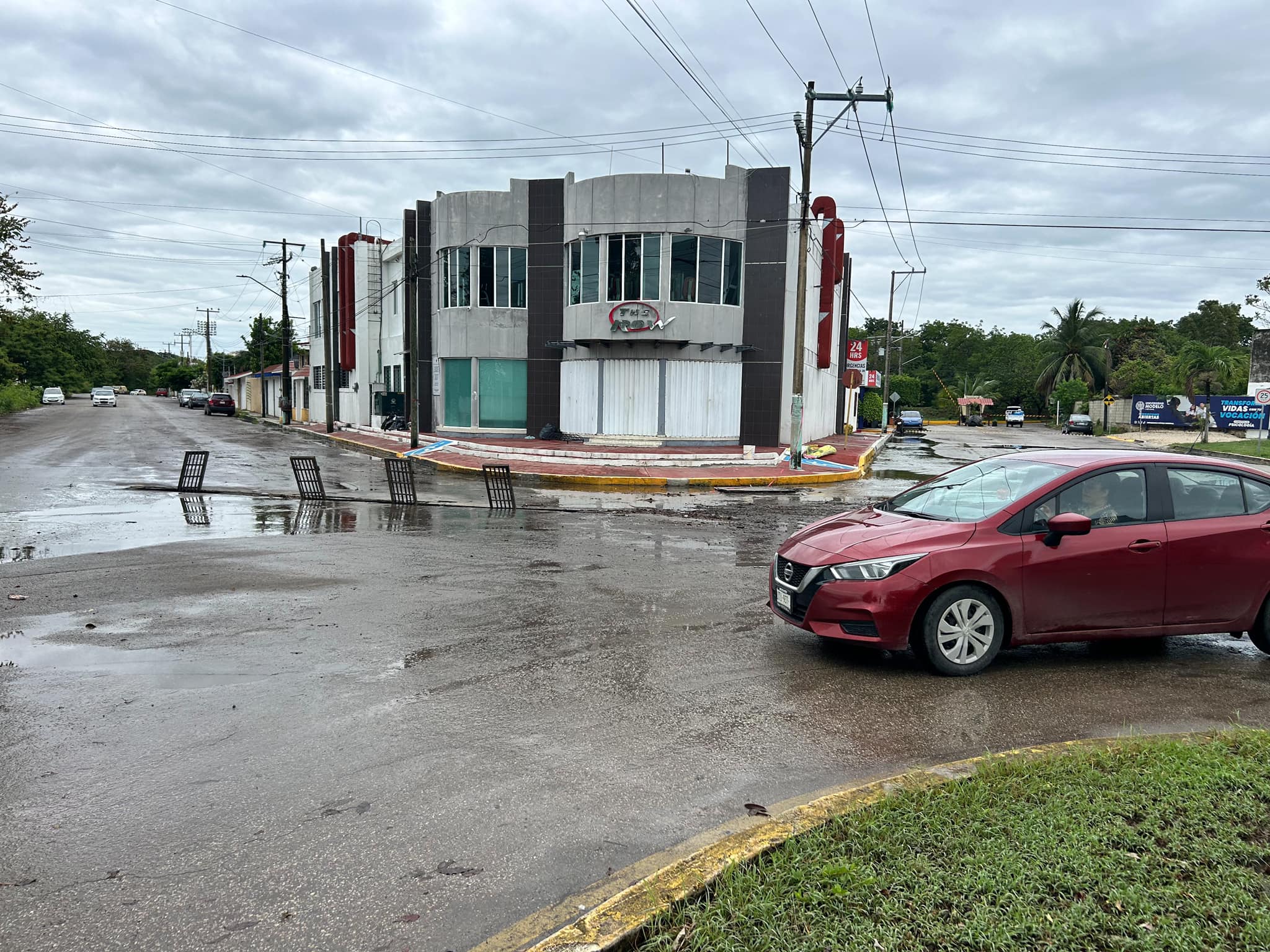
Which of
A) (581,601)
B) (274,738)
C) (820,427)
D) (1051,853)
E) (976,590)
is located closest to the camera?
(1051,853)

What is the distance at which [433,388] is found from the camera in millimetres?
33250

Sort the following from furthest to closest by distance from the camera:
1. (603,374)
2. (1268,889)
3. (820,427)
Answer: (820,427) < (603,374) < (1268,889)

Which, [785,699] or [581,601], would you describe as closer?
[785,699]

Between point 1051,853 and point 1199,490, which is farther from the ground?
point 1199,490

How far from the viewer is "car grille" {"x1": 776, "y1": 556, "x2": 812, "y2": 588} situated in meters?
6.34

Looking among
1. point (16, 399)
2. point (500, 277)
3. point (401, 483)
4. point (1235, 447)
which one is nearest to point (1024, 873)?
point (401, 483)

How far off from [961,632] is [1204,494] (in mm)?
2214

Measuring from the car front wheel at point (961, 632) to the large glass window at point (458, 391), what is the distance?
27367mm

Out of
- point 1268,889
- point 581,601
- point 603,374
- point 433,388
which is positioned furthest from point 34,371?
point 1268,889

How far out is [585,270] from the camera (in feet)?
94.1

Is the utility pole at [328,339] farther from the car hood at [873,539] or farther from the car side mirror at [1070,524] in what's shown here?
the car side mirror at [1070,524]

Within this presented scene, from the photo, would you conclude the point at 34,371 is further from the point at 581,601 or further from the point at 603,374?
the point at 581,601

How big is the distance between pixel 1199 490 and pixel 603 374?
75.5 feet

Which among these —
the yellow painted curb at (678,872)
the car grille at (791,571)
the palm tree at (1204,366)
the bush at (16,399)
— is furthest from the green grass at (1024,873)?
the palm tree at (1204,366)
